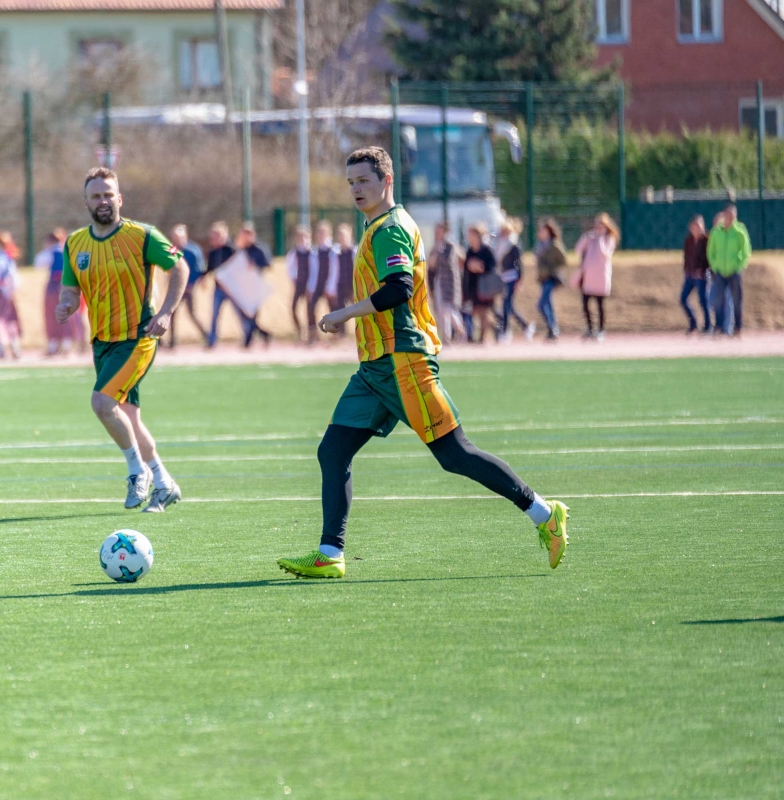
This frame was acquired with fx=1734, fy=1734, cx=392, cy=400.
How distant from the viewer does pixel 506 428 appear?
15016 millimetres

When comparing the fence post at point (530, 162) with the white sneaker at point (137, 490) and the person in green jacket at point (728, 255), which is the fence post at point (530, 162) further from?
the white sneaker at point (137, 490)

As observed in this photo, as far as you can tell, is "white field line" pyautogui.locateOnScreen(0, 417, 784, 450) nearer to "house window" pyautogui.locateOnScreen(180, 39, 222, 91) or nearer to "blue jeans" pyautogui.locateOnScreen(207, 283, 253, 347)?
"blue jeans" pyautogui.locateOnScreen(207, 283, 253, 347)

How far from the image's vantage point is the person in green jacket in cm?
2794

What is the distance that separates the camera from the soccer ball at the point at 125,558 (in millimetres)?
7598

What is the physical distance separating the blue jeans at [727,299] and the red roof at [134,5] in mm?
32455

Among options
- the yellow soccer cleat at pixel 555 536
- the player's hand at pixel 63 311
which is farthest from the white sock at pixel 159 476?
the yellow soccer cleat at pixel 555 536

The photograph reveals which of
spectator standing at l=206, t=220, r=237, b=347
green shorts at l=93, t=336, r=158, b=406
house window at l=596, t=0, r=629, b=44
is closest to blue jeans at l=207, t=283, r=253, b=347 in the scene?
spectator standing at l=206, t=220, r=237, b=347

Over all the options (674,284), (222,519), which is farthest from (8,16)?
(222,519)

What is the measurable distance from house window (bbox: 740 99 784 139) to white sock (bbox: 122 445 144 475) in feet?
95.1

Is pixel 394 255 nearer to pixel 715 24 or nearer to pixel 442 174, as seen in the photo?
pixel 442 174

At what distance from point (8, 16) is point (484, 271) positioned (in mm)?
35654

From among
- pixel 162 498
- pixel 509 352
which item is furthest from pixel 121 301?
pixel 509 352

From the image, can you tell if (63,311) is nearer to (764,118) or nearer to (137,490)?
(137,490)

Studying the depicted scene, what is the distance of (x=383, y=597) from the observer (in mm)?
7180
